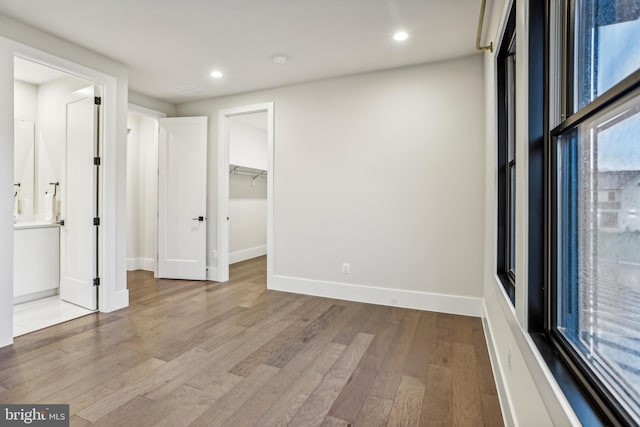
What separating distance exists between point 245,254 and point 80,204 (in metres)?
3.32

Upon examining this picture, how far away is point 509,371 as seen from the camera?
172 centimetres

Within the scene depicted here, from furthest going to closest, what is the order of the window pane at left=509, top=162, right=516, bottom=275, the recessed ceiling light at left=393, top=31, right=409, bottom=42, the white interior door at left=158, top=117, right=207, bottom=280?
the white interior door at left=158, top=117, right=207, bottom=280, the recessed ceiling light at left=393, top=31, right=409, bottom=42, the window pane at left=509, top=162, right=516, bottom=275

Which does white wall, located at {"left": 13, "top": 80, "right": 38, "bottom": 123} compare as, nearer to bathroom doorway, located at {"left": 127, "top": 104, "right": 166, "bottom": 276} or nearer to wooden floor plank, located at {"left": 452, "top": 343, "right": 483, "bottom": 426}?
bathroom doorway, located at {"left": 127, "top": 104, "right": 166, "bottom": 276}

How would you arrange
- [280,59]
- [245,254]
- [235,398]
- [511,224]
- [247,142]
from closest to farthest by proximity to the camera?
[235,398], [511,224], [280,59], [247,142], [245,254]

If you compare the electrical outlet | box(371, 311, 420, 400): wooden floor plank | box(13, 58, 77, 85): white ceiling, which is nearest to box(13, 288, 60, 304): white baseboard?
box(13, 58, 77, 85): white ceiling

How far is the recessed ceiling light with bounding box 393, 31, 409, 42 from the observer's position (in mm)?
2891

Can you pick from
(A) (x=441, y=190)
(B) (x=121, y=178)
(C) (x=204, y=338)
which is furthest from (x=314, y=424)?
(B) (x=121, y=178)

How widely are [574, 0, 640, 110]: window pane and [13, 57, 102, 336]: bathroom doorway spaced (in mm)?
3978

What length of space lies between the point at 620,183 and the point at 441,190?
8.85ft

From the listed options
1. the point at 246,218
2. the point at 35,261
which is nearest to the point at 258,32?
the point at 35,261

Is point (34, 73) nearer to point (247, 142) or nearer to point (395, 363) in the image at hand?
point (247, 142)

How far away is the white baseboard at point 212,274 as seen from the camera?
4.77 meters

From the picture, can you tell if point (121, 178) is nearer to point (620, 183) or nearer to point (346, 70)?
point (346, 70)

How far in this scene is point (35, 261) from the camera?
3725 millimetres
